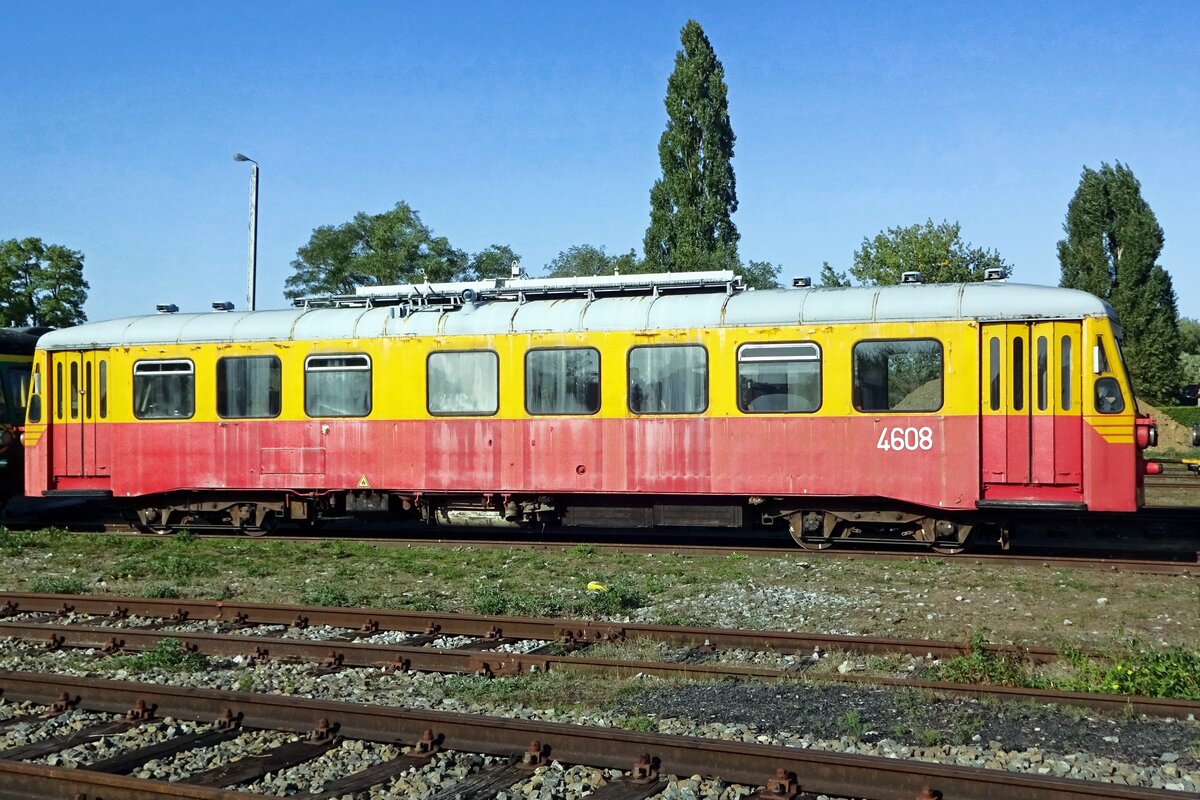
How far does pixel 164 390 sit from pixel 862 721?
13.5 m

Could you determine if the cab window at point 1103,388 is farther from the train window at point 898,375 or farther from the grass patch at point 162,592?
the grass patch at point 162,592

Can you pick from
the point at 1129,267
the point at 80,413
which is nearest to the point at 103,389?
the point at 80,413

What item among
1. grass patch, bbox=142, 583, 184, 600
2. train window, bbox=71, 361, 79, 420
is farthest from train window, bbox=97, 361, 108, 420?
grass patch, bbox=142, 583, 184, 600

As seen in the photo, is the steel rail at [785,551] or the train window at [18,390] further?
the train window at [18,390]

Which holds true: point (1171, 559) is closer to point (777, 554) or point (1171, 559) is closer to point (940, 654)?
point (777, 554)

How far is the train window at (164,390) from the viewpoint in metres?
17.0

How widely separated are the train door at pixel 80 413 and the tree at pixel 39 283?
85.8 feet

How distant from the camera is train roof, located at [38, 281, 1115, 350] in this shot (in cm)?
1342

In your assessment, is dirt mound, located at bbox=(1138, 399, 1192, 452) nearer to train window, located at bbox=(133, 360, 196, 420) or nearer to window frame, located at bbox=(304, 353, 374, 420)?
window frame, located at bbox=(304, 353, 374, 420)

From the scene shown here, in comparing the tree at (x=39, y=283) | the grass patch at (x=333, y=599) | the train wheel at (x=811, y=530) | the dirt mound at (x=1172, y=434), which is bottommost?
the grass patch at (x=333, y=599)

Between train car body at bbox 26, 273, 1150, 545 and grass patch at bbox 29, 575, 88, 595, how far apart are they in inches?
156

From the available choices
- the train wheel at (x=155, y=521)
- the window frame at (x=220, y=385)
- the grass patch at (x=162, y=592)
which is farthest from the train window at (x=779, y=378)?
the train wheel at (x=155, y=521)

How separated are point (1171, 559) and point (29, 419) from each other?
1697 centimetres

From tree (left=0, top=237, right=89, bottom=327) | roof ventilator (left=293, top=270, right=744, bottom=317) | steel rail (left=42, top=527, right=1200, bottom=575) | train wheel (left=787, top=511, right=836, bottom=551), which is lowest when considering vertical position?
steel rail (left=42, top=527, right=1200, bottom=575)
